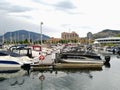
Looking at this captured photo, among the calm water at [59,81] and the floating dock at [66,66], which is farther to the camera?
the floating dock at [66,66]

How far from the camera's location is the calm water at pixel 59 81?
35281 millimetres

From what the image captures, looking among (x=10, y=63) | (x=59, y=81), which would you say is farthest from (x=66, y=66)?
(x=59, y=81)

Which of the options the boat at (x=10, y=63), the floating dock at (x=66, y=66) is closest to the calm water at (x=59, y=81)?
the floating dock at (x=66, y=66)

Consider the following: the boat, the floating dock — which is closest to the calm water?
the floating dock

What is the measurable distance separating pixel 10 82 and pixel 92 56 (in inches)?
879

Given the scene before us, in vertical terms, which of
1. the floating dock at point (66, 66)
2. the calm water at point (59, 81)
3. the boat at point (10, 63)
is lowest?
the calm water at point (59, 81)

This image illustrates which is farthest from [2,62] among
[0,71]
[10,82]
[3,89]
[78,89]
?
[78,89]

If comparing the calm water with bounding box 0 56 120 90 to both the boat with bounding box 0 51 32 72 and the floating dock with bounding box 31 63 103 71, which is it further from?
the boat with bounding box 0 51 32 72

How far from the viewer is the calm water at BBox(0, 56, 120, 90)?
35281mm

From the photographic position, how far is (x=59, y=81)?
39562 millimetres

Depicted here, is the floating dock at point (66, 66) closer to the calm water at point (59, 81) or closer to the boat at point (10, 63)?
the calm water at point (59, 81)

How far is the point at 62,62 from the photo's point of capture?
5412 cm

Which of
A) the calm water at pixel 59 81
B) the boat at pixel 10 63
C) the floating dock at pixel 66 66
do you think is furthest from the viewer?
the boat at pixel 10 63

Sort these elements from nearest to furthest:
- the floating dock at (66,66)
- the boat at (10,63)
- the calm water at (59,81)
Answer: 1. the calm water at (59,81)
2. the floating dock at (66,66)
3. the boat at (10,63)
